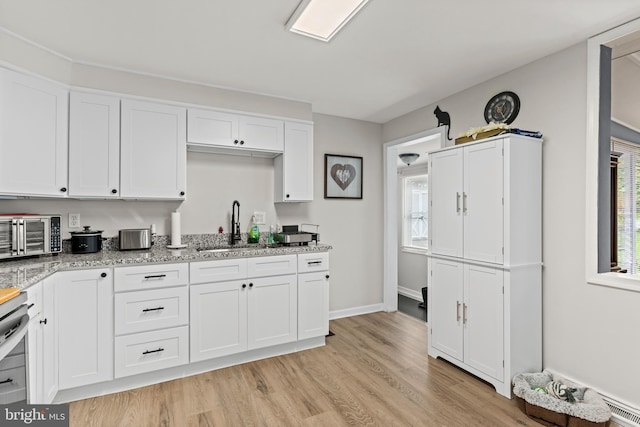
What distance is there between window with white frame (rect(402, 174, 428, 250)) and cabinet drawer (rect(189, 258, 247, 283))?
11.6 feet

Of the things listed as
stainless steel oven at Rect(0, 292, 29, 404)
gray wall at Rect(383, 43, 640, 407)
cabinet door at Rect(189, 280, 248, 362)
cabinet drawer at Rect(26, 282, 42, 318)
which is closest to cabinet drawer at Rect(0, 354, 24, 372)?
stainless steel oven at Rect(0, 292, 29, 404)

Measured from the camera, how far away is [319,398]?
7.56ft

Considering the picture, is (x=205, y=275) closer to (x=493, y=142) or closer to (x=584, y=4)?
(x=493, y=142)

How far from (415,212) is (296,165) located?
304 cm

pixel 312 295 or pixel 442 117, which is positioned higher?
pixel 442 117

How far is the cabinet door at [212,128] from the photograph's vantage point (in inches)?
115

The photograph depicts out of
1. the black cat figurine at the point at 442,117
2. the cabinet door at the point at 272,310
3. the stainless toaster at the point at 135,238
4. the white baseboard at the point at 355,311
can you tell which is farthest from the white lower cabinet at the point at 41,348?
the black cat figurine at the point at 442,117

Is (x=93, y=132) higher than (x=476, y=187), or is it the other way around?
(x=93, y=132)

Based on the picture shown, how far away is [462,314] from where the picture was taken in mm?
2658

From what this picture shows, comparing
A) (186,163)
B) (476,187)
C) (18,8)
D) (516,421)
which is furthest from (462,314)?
(18,8)

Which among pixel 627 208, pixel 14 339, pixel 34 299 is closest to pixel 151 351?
pixel 34 299

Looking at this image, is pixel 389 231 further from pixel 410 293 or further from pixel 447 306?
pixel 447 306

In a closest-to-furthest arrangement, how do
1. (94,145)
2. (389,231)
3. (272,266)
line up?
(94,145)
(272,266)
(389,231)

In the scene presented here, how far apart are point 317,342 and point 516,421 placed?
1.69 m
